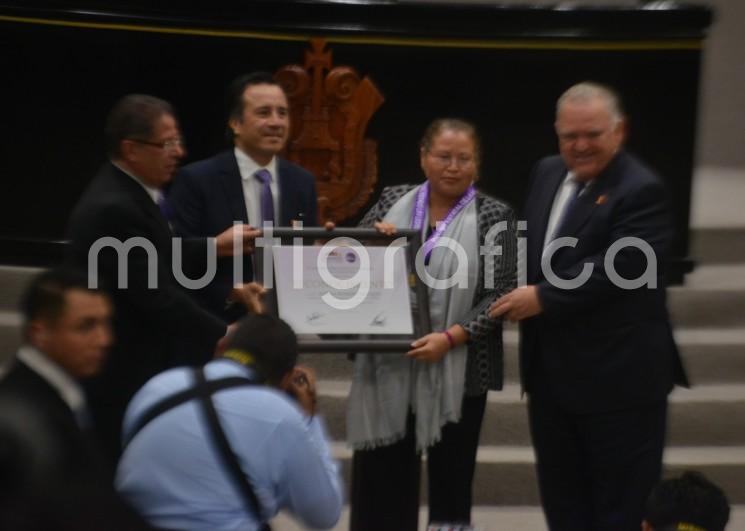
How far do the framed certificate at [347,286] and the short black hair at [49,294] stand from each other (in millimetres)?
1388

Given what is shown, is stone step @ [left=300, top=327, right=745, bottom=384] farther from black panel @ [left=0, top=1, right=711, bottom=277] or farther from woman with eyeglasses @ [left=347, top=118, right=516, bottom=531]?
woman with eyeglasses @ [left=347, top=118, right=516, bottom=531]

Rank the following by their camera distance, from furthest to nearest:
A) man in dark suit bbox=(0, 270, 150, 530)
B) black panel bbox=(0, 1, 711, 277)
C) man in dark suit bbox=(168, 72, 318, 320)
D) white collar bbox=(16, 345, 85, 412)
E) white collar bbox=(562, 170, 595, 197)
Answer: black panel bbox=(0, 1, 711, 277) → man in dark suit bbox=(168, 72, 318, 320) → white collar bbox=(562, 170, 595, 197) → white collar bbox=(16, 345, 85, 412) → man in dark suit bbox=(0, 270, 150, 530)

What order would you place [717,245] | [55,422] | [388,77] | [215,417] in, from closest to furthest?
1. [55,422]
2. [215,417]
3. [388,77]
4. [717,245]

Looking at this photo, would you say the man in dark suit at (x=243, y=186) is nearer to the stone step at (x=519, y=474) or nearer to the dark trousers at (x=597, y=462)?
the dark trousers at (x=597, y=462)

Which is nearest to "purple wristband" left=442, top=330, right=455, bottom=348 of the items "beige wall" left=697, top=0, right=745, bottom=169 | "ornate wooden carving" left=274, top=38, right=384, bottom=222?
"ornate wooden carving" left=274, top=38, right=384, bottom=222

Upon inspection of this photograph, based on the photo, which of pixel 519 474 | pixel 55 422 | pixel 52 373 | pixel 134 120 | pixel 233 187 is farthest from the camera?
pixel 519 474

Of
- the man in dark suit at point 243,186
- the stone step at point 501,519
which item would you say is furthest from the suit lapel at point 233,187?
the stone step at point 501,519

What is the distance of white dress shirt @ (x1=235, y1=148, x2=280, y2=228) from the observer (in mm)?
5270

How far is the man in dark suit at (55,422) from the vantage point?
9.89ft

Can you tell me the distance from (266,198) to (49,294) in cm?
171

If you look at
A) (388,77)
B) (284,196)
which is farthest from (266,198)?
(388,77)

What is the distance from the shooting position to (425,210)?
17.3ft

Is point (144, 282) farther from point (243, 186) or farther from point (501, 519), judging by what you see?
point (501, 519)
